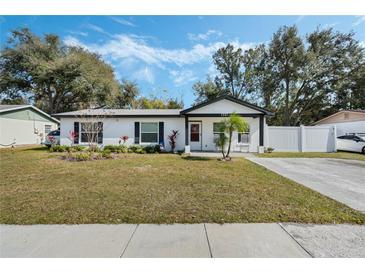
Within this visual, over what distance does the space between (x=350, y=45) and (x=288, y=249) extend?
3222 centimetres

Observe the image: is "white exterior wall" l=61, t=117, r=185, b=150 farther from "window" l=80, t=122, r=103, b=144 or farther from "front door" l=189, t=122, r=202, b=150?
"front door" l=189, t=122, r=202, b=150

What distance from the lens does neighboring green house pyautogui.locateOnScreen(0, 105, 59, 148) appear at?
1641 cm

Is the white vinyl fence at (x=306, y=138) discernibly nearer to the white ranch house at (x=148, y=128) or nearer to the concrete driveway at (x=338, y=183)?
the white ranch house at (x=148, y=128)

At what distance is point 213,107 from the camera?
1317cm

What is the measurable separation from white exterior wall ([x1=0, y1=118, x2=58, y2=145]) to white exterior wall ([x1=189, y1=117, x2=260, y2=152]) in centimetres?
1660

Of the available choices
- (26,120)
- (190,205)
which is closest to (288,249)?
(190,205)

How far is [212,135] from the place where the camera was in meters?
14.0

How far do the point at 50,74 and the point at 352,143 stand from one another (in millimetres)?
32503

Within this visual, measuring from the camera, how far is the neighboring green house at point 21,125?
646 inches

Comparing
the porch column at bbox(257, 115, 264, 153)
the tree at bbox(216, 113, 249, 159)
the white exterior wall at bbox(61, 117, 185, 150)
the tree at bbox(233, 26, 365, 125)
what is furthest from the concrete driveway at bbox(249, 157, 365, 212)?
the tree at bbox(233, 26, 365, 125)

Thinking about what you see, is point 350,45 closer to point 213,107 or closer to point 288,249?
point 213,107

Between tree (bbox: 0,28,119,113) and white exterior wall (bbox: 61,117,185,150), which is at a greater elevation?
tree (bbox: 0,28,119,113)

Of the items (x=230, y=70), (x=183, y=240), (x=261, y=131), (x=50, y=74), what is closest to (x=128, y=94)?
(x=50, y=74)
